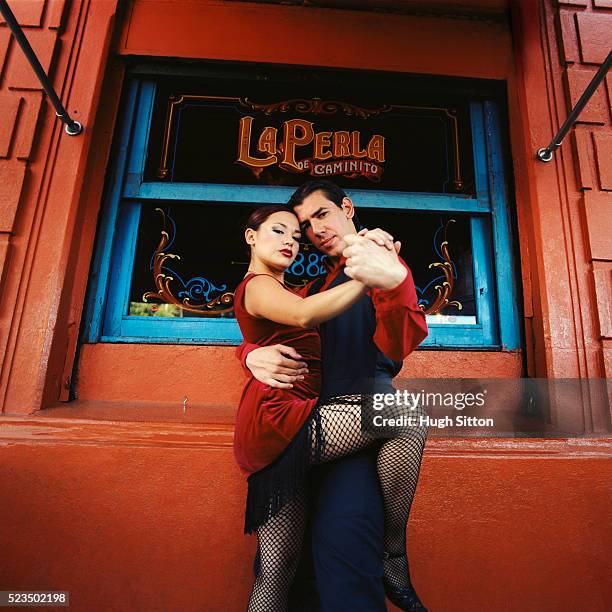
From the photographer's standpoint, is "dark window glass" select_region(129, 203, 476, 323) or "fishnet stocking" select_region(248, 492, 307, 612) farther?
"dark window glass" select_region(129, 203, 476, 323)

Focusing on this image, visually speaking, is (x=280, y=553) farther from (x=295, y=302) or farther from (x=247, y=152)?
(x=247, y=152)

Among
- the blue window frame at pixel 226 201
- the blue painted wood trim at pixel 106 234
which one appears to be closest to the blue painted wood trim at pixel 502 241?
the blue window frame at pixel 226 201

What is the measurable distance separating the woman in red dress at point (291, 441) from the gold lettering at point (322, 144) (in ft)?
6.17

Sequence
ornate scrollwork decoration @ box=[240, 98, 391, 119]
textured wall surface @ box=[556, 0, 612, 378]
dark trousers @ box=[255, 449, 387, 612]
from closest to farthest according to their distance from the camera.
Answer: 1. dark trousers @ box=[255, 449, 387, 612]
2. textured wall surface @ box=[556, 0, 612, 378]
3. ornate scrollwork decoration @ box=[240, 98, 391, 119]

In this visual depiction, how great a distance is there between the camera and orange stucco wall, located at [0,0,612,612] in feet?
5.97

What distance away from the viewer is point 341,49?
2977mm

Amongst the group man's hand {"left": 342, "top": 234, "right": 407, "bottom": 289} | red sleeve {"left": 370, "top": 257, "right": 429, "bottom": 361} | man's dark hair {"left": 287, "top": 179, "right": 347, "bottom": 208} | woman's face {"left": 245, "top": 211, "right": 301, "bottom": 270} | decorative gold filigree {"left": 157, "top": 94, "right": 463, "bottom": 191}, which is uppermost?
decorative gold filigree {"left": 157, "top": 94, "right": 463, "bottom": 191}

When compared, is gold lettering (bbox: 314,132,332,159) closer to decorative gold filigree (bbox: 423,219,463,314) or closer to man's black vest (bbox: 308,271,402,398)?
decorative gold filigree (bbox: 423,219,463,314)

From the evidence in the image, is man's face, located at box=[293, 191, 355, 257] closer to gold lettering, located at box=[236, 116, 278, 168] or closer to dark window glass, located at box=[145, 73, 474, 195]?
dark window glass, located at box=[145, 73, 474, 195]

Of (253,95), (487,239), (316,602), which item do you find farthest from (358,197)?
(316,602)

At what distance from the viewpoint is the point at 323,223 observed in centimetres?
164

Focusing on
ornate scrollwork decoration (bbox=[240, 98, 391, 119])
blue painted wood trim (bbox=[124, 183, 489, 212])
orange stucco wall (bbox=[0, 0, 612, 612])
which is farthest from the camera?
ornate scrollwork decoration (bbox=[240, 98, 391, 119])

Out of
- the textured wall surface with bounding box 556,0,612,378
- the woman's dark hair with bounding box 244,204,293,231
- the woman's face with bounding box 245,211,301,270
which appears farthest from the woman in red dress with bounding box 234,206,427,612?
the textured wall surface with bounding box 556,0,612,378

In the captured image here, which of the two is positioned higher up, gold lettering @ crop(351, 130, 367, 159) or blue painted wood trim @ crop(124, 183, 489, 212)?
gold lettering @ crop(351, 130, 367, 159)
